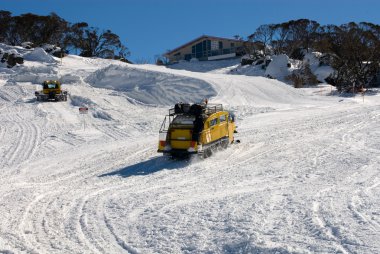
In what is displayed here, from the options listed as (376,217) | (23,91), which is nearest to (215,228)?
(376,217)

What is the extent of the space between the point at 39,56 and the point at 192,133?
4690 cm

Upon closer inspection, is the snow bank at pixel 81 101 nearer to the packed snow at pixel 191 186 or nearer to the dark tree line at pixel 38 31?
the packed snow at pixel 191 186

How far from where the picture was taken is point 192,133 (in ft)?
50.9

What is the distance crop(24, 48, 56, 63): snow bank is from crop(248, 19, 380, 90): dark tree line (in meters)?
27.5

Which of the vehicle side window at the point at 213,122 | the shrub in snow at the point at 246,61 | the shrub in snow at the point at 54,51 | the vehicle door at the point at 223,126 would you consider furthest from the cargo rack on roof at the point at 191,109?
the shrub in snow at the point at 54,51

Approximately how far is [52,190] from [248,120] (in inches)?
592

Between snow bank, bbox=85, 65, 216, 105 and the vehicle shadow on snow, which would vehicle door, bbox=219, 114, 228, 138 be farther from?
snow bank, bbox=85, 65, 216, 105

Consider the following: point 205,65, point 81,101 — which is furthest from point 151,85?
point 205,65

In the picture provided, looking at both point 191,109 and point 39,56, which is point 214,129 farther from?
point 39,56

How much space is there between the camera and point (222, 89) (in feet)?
120

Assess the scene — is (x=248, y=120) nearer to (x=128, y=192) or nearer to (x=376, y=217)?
(x=128, y=192)

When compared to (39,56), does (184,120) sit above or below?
below

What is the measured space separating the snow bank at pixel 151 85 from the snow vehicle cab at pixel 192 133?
17.7m

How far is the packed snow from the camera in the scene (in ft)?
26.9
